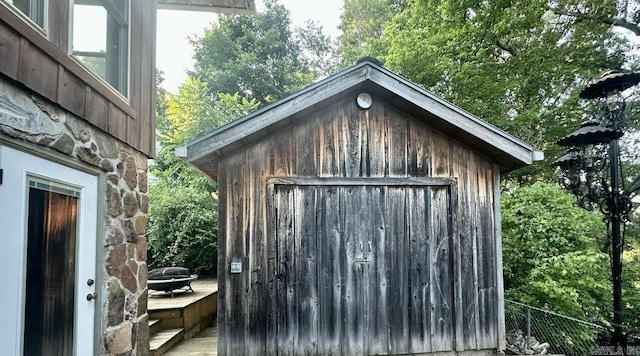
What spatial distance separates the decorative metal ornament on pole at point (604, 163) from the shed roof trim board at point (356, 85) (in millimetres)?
547

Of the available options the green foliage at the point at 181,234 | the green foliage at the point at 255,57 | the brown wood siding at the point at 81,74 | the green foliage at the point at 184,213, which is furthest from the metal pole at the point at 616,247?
the green foliage at the point at 255,57

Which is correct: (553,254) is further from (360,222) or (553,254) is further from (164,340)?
(164,340)

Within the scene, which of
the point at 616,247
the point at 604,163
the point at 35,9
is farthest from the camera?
the point at 604,163

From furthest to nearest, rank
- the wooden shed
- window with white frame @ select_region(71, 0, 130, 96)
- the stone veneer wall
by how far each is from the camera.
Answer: the wooden shed
window with white frame @ select_region(71, 0, 130, 96)
the stone veneer wall

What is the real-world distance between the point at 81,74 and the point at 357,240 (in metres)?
2.93

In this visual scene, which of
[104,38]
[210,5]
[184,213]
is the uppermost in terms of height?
[210,5]

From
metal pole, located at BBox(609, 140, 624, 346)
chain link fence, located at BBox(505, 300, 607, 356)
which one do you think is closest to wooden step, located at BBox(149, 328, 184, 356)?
chain link fence, located at BBox(505, 300, 607, 356)

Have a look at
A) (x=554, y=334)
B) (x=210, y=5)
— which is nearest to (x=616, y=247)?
(x=554, y=334)

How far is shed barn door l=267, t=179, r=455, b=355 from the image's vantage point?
13.2 ft

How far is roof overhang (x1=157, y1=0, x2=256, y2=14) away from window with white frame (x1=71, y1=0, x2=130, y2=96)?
0.83 meters

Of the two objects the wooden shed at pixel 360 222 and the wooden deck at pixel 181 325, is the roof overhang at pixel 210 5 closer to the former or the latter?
the wooden shed at pixel 360 222

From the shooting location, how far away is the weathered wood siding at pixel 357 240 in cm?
400

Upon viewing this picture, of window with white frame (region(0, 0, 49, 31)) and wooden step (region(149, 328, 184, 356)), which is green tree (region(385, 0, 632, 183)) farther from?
window with white frame (region(0, 0, 49, 31))

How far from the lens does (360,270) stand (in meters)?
4.16
